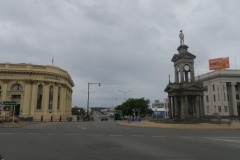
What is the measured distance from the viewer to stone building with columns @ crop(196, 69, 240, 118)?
60669 mm

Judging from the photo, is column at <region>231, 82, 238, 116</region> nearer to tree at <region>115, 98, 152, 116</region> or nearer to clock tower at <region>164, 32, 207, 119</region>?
tree at <region>115, 98, 152, 116</region>

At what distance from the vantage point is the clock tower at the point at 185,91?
3353 cm

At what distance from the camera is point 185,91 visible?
109 feet

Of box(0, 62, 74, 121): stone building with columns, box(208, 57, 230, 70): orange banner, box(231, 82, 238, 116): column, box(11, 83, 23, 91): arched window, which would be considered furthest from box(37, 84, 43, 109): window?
box(231, 82, 238, 116): column

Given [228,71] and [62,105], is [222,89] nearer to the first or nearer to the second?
[228,71]

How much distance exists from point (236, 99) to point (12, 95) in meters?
64.4

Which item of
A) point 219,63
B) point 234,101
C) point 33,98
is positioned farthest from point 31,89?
point 234,101

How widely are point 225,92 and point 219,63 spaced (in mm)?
9270

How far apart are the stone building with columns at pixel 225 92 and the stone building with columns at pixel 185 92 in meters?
25.9

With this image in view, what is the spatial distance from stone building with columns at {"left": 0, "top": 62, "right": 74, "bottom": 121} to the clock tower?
28.4m

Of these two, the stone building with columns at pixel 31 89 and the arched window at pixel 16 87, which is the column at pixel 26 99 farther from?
the arched window at pixel 16 87

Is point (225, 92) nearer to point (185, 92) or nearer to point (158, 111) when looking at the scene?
point (158, 111)

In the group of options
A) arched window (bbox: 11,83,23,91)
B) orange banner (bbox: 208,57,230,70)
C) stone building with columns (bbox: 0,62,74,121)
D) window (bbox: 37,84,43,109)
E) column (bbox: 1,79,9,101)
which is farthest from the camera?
orange banner (bbox: 208,57,230,70)

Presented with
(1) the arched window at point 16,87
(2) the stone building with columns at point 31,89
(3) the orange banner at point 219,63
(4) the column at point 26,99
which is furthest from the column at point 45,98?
(3) the orange banner at point 219,63
